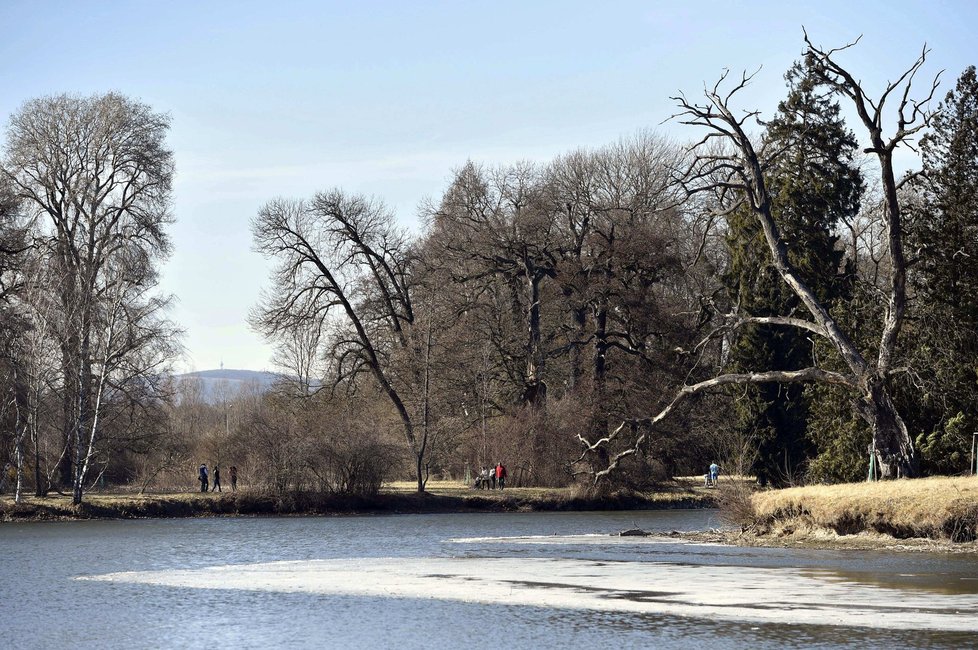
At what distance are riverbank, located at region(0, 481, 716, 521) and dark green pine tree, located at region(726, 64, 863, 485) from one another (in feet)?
14.0

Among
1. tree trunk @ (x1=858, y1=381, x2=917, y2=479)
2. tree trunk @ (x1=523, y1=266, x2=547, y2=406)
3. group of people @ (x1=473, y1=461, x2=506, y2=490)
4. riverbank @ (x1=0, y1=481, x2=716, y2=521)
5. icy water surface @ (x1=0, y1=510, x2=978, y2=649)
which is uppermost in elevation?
tree trunk @ (x1=523, y1=266, x2=547, y2=406)

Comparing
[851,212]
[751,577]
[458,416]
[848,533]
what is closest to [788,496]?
[848,533]

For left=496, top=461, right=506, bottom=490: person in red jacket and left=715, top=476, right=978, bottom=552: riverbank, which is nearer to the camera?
left=715, top=476, right=978, bottom=552: riverbank

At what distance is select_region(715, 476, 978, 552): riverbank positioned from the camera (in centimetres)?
2481

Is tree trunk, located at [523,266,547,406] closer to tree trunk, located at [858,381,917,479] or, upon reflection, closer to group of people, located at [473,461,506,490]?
group of people, located at [473,461,506,490]

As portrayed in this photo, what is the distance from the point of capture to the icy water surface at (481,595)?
51.8 feet

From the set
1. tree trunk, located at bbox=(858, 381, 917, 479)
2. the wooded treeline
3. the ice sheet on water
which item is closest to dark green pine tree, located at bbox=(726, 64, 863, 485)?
the wooded treeline

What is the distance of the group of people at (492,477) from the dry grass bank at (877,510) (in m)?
25.1

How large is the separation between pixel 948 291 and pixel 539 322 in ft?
91.0

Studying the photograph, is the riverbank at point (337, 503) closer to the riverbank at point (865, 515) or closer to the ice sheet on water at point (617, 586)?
the ice sheet on water at point (617, 586)

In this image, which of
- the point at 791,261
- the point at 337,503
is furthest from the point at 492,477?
the point at 791,261

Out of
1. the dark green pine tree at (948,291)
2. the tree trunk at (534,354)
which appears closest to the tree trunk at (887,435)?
the dark green pine tree at (948,291)

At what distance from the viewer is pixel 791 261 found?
169 feet

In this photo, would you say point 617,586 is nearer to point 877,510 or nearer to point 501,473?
point 877,510
